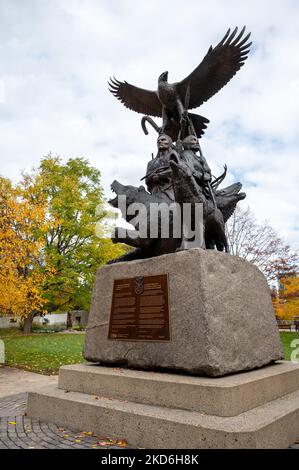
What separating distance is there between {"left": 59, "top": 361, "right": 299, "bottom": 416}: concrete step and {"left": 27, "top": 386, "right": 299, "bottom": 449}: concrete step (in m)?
0.07

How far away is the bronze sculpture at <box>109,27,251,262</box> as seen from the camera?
15.4 ft

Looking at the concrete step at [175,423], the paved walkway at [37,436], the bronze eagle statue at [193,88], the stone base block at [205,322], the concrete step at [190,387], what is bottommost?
the paved walkway at [37,436]

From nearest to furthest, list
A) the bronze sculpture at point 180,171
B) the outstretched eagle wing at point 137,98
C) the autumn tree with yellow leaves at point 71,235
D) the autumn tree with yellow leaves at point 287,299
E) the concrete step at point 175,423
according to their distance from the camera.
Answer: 1. the concrete step at point 175,423
2. the bronze sculpture at point 180,171
3. the outstretched eagle wing at point 137,98
4. the autumn tree with yellow leaves at point 287,299
5. the autumn tree with yellow leaves at point 71,235

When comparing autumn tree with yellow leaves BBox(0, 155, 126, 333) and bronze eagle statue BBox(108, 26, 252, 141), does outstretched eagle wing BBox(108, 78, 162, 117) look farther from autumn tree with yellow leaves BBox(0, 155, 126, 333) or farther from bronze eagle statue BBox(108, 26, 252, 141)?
autumn tree with yellow leaves BBox(0, 155, 126, 333)

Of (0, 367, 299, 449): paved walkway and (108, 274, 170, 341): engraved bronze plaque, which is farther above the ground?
(108, 274, 170, 341): engraved bronze plaque

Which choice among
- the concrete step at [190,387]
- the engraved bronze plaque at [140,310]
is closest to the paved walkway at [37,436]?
the concrete step at [190,387]

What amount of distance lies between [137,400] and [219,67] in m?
5.11

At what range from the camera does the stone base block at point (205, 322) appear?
3635 millimetres

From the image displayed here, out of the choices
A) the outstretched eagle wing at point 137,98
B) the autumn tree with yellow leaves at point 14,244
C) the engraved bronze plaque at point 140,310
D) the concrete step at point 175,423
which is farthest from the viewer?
the autumn tree with yellow leaves at point 14,244

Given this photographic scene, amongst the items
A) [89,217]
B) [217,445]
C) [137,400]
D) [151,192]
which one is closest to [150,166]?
[151,192]

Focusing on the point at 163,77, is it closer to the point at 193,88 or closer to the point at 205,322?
the point at 193,88

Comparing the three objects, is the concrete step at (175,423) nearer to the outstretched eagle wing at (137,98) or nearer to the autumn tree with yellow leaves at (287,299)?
the outstretched eagle wing at (137,98)

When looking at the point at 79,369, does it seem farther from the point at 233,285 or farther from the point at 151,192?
the point at 151,192

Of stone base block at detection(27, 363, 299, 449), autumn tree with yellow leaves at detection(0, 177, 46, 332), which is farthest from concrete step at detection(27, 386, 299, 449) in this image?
autumn tree with yellow leaves at detection(0, 177, 46, 332)
